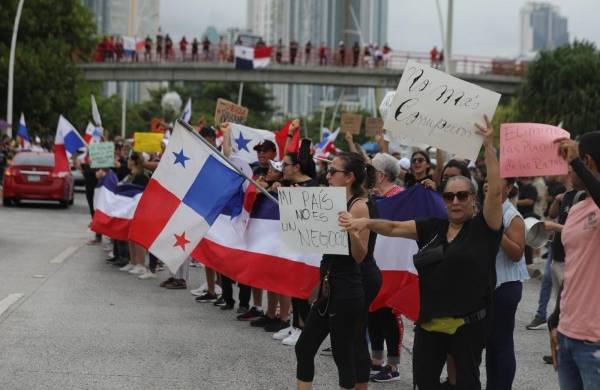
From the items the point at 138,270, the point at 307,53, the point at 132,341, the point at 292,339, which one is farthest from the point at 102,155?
the point at 307,53

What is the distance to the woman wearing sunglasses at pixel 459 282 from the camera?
5289mm

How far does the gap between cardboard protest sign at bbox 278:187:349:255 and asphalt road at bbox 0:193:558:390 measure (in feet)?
5.72

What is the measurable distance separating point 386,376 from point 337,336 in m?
1.80

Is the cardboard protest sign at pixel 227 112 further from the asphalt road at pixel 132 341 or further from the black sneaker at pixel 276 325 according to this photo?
the black sneaker at pixel 276 325

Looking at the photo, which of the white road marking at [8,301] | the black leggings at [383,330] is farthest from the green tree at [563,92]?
the black leggings at [383,330]

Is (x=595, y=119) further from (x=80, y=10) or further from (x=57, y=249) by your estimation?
(x=57, y=249)

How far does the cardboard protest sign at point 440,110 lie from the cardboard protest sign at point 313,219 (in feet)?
1.93

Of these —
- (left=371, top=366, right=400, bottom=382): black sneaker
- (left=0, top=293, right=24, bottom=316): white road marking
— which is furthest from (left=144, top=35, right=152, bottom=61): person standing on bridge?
(left=371, top=366, right=400, bottom=382): black sneaker

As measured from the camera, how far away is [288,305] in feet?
32.2

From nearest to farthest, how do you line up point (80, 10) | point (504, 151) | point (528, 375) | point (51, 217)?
point (504, 151)
point (528, 375)
point (51, 217)
point (80, 10)

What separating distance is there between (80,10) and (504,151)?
49.1 m

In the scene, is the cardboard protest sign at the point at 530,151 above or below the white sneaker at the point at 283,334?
above

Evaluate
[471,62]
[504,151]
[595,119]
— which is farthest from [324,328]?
[595,119]

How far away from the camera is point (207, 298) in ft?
38.5
